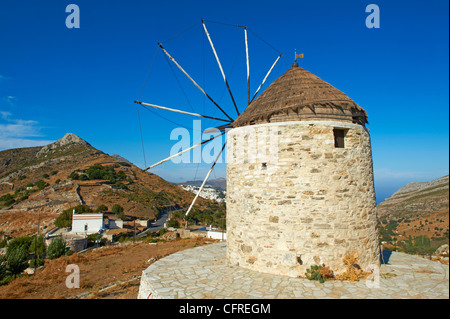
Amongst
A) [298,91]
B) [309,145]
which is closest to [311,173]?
[309,145]

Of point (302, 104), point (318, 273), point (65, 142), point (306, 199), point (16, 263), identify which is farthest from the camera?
point (65, 142)

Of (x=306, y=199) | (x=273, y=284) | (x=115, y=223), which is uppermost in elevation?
(x=306, y=199)

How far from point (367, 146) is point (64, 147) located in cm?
8632

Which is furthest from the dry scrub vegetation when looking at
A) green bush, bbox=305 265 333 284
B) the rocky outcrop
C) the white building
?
the rocky outcrop

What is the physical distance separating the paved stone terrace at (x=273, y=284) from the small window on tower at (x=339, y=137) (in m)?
3.35

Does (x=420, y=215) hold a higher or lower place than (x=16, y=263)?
higher

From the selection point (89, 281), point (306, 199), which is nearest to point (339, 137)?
point (306, 199)

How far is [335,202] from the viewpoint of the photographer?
6383 mm

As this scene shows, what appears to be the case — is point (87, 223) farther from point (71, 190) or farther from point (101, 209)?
point (71, 190)

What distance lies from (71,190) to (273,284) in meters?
45.3

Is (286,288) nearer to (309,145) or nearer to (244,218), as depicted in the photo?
(244,218)

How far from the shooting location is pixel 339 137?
22.5ft

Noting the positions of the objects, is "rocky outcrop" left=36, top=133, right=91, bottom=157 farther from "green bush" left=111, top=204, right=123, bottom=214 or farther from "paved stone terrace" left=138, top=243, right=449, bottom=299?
"paved stone terrace" left=138, top=243, right=449, bottom=299
